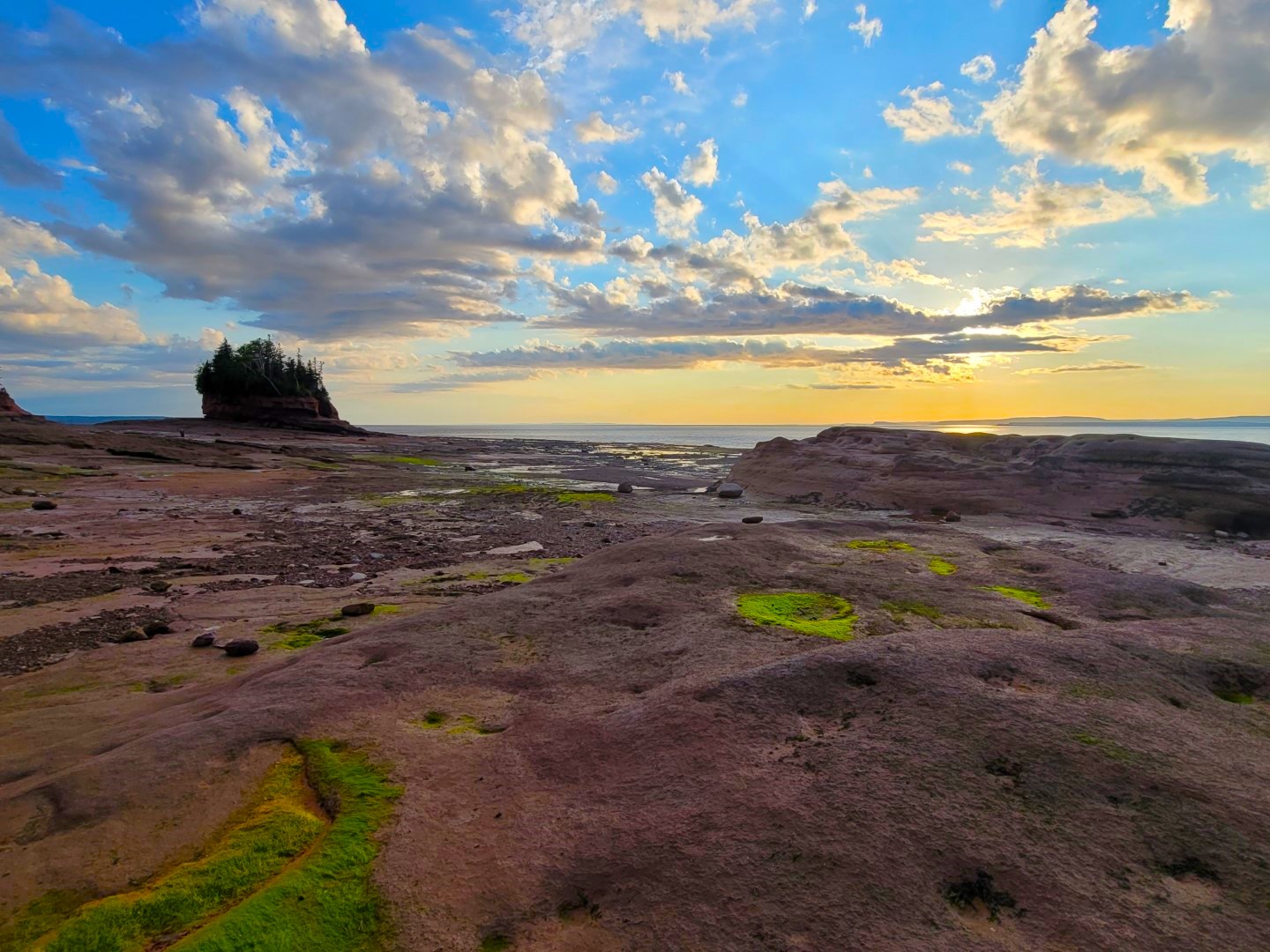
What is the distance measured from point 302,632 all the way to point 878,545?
9367 mm

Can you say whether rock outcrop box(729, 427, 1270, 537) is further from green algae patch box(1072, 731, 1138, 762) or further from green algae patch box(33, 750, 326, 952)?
green algae patch box(33, 750, 326, 952)

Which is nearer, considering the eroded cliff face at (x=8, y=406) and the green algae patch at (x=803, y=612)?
the green algae patch at (x=803, y=612)

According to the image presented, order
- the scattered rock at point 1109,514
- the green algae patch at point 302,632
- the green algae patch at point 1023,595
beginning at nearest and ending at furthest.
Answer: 1. the green algae patch at point 302,632
2. the green algae patch at point 1023,595
3. the scattered rock at point 1109,514

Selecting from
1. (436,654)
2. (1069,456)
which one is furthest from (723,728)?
(1069,456)

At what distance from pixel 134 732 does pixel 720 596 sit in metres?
5.61

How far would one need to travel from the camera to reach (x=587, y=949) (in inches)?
108

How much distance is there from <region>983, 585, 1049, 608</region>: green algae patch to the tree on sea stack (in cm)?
8042

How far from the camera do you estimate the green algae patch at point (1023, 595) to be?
8.02 metres

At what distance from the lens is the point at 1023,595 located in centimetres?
838

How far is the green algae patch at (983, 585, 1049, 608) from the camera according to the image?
802cm

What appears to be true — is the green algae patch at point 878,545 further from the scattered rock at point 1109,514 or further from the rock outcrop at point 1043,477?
the scattered rock at point 1109,514

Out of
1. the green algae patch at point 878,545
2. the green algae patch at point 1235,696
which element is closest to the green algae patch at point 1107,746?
the green algae patch at point 1235,696

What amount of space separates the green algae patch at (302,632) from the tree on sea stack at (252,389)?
75.9m

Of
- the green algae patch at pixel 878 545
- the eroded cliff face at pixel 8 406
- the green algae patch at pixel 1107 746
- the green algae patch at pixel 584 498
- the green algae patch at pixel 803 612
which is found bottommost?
the green algae patch at pixel 584 498
